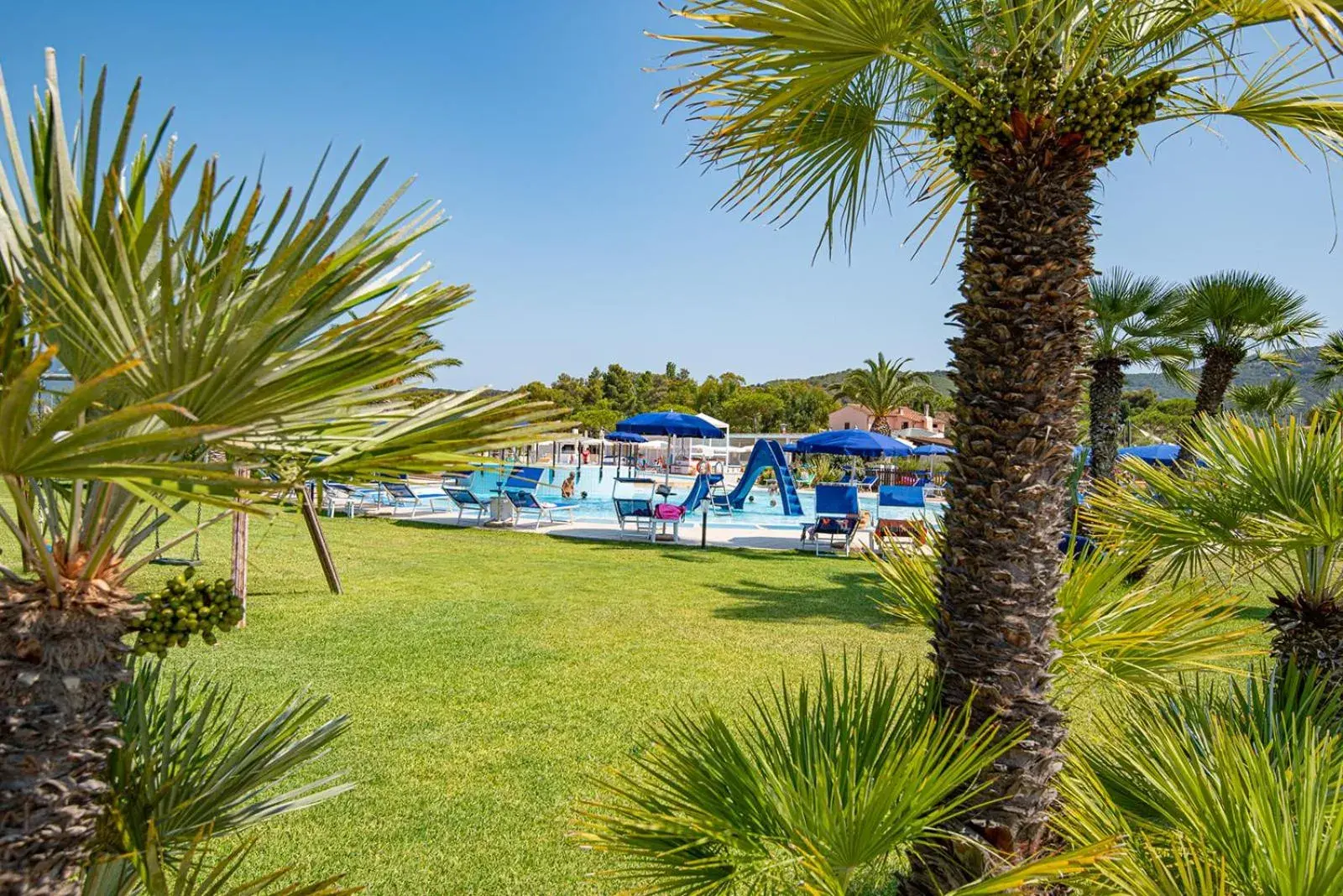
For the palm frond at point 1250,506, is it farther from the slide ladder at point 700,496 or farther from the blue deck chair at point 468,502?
the blue deck chair at point 468,502

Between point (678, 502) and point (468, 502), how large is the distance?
8.45 meters

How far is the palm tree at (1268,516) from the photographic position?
3.12 metres

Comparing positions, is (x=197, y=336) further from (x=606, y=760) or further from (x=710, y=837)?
(x=606, y=760)

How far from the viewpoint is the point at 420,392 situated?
5.07ft

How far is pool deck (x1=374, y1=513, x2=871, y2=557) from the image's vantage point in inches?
625

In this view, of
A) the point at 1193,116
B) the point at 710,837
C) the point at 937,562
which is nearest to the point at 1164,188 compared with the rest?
the point at 1193,116

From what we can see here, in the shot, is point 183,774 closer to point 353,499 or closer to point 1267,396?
point 353,499

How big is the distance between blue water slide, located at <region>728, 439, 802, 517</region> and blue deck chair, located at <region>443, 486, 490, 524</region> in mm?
6353

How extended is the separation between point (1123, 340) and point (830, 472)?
20735 millimetres

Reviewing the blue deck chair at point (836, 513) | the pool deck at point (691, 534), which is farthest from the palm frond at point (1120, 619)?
the blue deck chair at point (836, 513)

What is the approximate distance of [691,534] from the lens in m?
17.7

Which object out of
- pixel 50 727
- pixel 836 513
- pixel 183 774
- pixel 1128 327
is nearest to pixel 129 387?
pixel 50 727

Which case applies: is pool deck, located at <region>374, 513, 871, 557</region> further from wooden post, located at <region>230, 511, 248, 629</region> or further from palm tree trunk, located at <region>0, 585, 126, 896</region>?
palm tree trunk, located at <region>0, 585, 126, 896</region>

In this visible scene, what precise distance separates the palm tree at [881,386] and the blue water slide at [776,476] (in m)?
34.9
